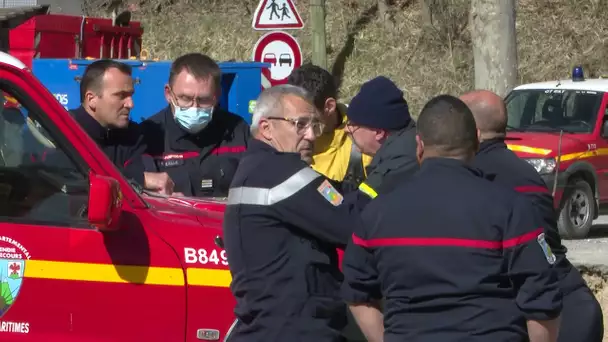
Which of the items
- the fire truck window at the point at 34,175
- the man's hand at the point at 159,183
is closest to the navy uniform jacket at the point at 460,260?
the fire truck window at the point at 34,175

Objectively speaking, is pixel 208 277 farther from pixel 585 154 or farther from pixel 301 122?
pixel 585 154

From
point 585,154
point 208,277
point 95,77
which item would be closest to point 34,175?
point 208,277

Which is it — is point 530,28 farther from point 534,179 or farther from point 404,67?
point 534,179

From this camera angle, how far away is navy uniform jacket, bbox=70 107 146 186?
5496mm

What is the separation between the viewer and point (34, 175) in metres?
4.53

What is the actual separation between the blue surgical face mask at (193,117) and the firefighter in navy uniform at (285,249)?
1.67m

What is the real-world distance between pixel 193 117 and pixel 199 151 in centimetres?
22

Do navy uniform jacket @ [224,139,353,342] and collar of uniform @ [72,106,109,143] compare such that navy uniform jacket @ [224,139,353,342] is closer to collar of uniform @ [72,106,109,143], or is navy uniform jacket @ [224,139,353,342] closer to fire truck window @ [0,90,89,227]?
fire truck window @ [0,90,89,227]

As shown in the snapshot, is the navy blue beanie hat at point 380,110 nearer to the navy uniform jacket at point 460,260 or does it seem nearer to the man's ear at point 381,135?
the man's ear at point 381,135

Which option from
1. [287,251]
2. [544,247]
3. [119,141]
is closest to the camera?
[544,247]

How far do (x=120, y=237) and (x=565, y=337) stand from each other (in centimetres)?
188

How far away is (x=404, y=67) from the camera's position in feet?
76.5

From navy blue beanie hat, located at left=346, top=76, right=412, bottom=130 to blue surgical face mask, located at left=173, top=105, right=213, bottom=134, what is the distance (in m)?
1.13

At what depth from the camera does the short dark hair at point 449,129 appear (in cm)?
356
